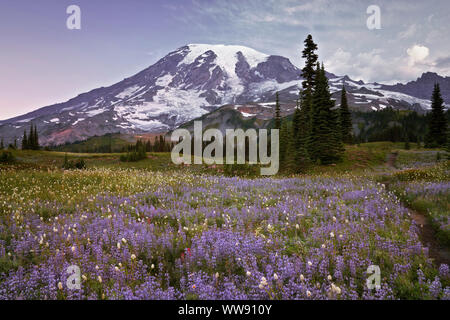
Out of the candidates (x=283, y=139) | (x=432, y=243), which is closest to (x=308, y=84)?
(x=283, y=139)

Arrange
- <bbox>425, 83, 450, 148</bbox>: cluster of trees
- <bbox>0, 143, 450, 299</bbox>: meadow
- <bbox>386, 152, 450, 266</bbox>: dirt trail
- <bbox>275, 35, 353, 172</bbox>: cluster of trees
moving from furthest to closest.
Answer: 1. <bbox>425, 83, 450, 148</bbox>: cluster of trees
2. <bbox>275, 35, 353, 172</bbox>: cluster of trees
3. <bbox>386, 152, 450, 266</bbox>: dirt trail
4. <bbox>0, 143, 450, 299</bbox>: meadow

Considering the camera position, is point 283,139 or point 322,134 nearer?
point 322,134

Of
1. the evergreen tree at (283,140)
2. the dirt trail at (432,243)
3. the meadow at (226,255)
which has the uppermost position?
the evergreen tree at (283,140)

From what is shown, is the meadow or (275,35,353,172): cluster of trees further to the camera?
(275,35,353,172): cluster of trees

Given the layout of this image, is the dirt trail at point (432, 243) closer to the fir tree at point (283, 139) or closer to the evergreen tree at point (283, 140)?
the fir tree at point (283, 139)

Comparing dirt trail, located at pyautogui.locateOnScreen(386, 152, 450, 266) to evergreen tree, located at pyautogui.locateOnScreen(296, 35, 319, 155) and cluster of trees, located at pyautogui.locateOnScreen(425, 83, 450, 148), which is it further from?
cluster of trees, located at pyautogui.locateOnScreen(425, 83, 450, 148)

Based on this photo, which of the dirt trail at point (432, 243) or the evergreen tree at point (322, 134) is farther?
the evergreen tree at point (322, 134)

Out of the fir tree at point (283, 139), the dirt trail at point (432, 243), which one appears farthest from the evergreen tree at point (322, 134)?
the dirt trail at point (432, 243)

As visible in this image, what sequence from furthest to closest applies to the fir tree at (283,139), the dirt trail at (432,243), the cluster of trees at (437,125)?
the cluster of trees at (437,125), the fir tree at (283,139), the dirt trail at (432,243)

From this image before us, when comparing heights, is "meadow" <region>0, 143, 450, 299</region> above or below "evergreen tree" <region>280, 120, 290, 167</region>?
below

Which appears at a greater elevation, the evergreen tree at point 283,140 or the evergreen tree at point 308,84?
the evergreen tree at point 308,84

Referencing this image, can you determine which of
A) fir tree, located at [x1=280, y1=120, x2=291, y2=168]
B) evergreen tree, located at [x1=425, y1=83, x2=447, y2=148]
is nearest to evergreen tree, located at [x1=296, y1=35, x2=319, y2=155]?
fir tree, located at [x1=280, y1=120, x2=291, y2=168]

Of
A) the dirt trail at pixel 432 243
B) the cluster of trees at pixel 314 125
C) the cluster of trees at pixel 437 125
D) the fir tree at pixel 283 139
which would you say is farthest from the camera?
the cluster of trees at pixel 437 125

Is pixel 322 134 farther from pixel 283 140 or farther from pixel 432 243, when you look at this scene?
pixel 432 243
